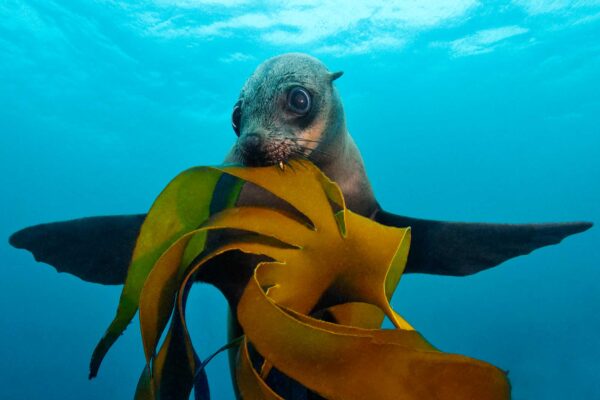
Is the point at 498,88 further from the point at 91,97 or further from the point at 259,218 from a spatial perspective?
the point at 259,218

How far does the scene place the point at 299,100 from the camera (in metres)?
2.51

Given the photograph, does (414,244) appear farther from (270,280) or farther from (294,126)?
(270,280)

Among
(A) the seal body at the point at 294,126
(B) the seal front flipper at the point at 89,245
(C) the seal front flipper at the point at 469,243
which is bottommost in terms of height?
(B) the seal front flipper at the point at 89,245

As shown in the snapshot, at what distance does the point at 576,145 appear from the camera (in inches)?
1971

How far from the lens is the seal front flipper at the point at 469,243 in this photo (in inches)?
93.6

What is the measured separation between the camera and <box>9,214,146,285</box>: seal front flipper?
235cm

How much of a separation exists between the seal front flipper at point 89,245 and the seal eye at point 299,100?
109 cm

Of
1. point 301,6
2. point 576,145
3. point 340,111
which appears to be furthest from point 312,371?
point 576,145

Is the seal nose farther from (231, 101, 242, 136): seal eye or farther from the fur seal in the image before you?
(231, 101, 242, 136): seal eye

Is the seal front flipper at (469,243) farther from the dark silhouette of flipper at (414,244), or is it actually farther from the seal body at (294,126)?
the seal body at (294,126)

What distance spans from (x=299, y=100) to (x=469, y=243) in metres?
1.30

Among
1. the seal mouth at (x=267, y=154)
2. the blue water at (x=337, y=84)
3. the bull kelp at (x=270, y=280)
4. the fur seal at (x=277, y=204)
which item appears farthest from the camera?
the blue water at (x=337, y=84)

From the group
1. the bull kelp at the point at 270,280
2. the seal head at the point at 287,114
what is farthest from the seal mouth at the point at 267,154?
the bull kelp at the point at 270,280

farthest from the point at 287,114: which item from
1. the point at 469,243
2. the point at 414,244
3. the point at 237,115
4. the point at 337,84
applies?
the point at 337,84
